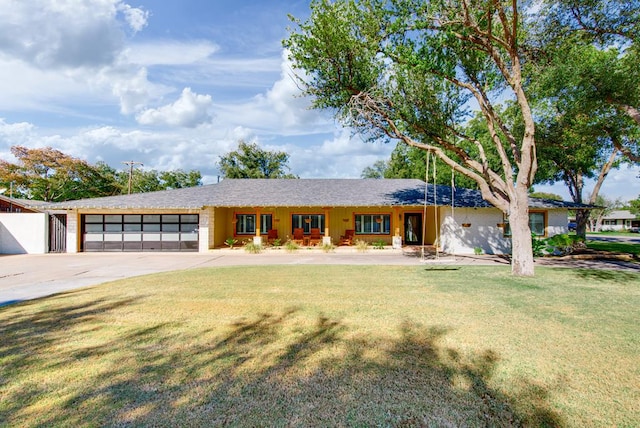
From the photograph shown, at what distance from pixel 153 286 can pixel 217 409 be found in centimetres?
604

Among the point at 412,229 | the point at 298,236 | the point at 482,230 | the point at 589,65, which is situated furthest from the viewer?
the point at 412,229

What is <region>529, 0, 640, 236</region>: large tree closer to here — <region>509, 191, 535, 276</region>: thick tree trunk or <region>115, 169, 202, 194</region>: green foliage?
<region>509, 191, 535, 276</region>: thick tree trunk

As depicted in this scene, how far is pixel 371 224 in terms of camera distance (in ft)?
64.2

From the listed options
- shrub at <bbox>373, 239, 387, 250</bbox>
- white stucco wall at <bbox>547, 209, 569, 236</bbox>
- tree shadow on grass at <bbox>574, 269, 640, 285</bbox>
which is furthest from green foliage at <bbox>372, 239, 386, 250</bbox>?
tree shadow on grass at <bbox>574, 269, 640, 285</bbox>

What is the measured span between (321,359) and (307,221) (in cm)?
1596

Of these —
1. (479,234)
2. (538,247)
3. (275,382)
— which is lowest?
(275,382)

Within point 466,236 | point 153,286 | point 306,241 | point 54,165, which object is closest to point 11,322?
point 153,286

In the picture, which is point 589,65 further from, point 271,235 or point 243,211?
point 243,211

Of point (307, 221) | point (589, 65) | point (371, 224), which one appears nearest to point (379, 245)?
point (371, 224)

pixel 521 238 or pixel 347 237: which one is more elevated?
pixel 521 238

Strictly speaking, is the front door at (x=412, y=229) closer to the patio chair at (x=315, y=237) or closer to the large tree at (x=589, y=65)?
the patio chair at (x=315, y=237)

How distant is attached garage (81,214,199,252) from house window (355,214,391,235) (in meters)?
9.19

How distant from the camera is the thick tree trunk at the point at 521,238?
386 inches

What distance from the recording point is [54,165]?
31.7m
